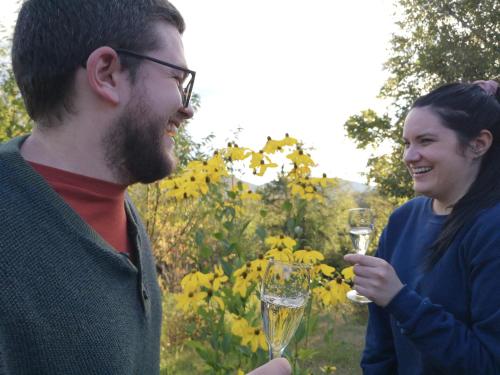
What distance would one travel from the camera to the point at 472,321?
171 centimetres

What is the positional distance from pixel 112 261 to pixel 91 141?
12.3 inches

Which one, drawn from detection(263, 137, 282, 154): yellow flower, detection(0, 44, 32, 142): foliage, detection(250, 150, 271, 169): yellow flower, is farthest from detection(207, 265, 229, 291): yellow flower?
detection(0, 44, 32, 142): foliage

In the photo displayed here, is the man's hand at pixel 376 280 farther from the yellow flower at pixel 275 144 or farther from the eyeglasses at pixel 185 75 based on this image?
the yellow flower at pixel 275 144

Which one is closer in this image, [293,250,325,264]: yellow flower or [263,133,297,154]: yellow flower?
[293,250,325,264]: yellow flower

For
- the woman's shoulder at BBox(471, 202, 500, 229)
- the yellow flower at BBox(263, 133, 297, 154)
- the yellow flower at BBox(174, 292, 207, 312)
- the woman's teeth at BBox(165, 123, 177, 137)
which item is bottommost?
the yellow flower at BBox(174, 292, 207, 312)

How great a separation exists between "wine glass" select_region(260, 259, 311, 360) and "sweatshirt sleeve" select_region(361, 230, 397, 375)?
0.90m

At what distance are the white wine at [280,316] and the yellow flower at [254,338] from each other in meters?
1.34

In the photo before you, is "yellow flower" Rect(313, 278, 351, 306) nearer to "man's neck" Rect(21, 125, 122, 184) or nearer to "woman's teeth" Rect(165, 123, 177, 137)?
"woman's teeth" Rect(165, 123, 177, 137)

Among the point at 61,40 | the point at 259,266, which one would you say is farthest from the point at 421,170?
the point at 61,40

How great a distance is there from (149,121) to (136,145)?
73 millimetres

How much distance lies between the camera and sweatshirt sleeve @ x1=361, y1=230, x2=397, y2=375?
2113 millimetres

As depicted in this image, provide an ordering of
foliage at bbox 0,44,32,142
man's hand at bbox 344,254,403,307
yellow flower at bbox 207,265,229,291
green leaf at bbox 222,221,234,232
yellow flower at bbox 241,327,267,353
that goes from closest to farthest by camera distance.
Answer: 1. man's hand at bbox 344,254,403,307
2. yellow flower at bbox 241,327,267,353
3. yellow flower at bbox 207,265,229,291
4. green leaf at bbox 222,221,234,232
5. foliage at bbox 0,44,32,142

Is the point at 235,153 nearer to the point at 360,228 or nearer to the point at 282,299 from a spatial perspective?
the point at 360,228

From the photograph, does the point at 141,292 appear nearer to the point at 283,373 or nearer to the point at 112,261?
the point at 112,261
